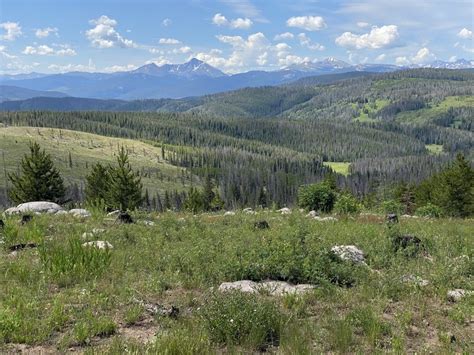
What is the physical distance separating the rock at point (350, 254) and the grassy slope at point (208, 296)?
364 millimetres

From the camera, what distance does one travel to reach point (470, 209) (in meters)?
59.3

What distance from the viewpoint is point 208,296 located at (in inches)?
360

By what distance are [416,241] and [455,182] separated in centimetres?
5389

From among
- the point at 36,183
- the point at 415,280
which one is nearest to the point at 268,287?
the point at 415,280

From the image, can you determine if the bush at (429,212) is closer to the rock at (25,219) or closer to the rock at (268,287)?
the rock at (268,287)

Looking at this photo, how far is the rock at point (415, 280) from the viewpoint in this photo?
1015 cm

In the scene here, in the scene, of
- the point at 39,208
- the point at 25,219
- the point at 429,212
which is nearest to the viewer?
the point at 25,219

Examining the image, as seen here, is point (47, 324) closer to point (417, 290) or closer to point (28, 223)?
point (417, 290)

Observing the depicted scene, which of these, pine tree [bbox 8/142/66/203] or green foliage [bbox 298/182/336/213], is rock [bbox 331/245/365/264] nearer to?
green foliage [bbox 298/182/336/213]

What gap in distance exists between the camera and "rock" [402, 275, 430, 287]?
10.1 m

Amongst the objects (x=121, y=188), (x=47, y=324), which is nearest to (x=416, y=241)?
(x=47, y=324)

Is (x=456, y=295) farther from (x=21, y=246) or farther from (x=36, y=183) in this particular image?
(x=36, y=183)

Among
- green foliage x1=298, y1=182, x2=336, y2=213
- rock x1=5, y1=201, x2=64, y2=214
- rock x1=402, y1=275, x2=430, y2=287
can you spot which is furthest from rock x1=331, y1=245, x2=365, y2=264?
green foliage x1=298, y1=182, x2=336, y2=213

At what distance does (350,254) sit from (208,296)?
5102 mm
